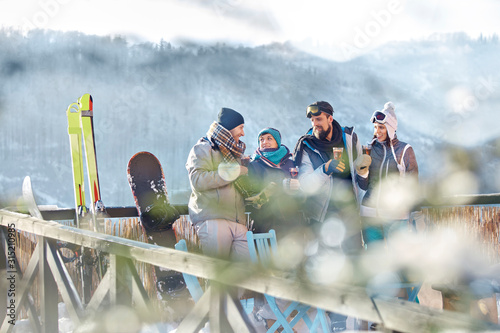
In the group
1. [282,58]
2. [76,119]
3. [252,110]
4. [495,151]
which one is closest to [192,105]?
[252,110]

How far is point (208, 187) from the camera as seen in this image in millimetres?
2992

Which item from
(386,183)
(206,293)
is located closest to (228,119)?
(386,183)

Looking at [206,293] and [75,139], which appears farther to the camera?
[75,139]

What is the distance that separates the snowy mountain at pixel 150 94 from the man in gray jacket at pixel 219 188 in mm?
37415

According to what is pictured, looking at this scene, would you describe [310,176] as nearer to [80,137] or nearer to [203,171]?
[203,171]

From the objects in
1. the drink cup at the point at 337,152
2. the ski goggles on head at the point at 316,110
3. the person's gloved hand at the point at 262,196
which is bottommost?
the person's gloved hand at the point at 262,196

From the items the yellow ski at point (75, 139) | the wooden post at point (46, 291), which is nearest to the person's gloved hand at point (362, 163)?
the wooden post at point (46, 291)

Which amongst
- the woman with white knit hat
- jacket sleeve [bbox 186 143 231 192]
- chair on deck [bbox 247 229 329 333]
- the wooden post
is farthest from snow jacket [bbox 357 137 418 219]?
the wooden post

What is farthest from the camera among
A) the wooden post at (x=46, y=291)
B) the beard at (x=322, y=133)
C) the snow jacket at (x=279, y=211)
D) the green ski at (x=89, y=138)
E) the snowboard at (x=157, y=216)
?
the green ski at (x=89, y=138)

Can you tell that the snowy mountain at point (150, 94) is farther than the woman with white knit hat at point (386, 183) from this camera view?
Yes

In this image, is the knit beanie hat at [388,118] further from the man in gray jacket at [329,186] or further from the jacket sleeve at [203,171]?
the jacket sleeve at [203,171]

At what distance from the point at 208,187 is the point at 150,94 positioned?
45683 mm

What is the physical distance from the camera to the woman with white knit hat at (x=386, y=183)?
3441 millimetres

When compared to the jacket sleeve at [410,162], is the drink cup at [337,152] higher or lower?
higher
